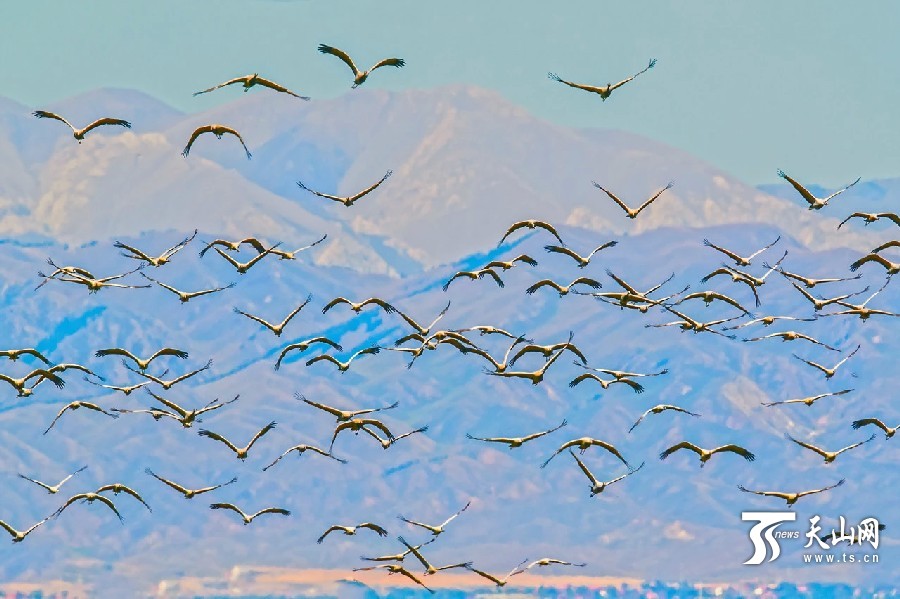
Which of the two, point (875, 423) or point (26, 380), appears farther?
point (875, 423)

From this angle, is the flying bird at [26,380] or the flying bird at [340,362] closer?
the flying bird at [26,380]

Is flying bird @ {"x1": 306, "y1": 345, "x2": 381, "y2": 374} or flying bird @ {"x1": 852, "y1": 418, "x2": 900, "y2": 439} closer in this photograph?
flying bird @ {"x1": 306, "y1": 345, "x2": 381, "y2": 374}

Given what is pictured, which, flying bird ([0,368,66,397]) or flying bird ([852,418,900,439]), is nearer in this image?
flying bird ([0,368,66,397])

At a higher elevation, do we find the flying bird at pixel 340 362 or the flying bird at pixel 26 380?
the flying bird at pixel 340 362

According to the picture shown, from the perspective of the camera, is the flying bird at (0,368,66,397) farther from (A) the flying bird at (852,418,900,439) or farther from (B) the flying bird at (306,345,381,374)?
(A) the flying bird at (852,418,900,439)

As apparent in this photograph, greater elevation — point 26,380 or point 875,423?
point 875,423

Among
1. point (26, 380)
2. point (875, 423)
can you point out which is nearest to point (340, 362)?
point (26, 380)

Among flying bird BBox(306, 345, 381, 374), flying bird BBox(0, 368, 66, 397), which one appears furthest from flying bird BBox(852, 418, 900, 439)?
flying bird BBox(0, 368, 66, 397)

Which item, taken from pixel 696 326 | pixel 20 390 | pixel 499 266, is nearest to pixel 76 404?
pixel 20 390

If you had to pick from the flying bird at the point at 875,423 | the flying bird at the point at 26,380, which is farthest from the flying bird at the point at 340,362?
the flying bird at the point at 875,423

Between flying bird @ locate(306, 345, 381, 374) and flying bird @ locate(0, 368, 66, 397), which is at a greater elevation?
flying bird @ locate(306, 345, 381, 374)

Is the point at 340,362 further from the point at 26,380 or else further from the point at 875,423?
the point at 875,423

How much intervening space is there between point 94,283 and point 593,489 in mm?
17790

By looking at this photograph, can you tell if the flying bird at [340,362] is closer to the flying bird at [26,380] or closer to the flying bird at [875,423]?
the flying bird at [26,380]
